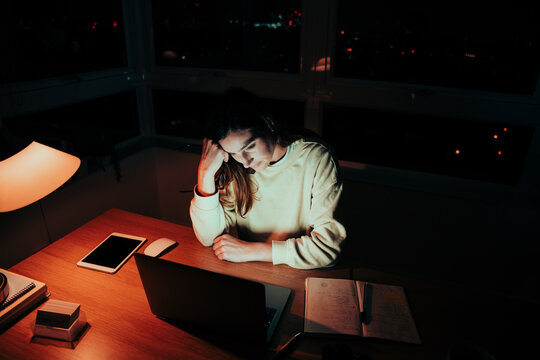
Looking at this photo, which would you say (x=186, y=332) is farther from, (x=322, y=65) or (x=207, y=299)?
(x=322, y=65)

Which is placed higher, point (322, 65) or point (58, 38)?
point (58, 38)

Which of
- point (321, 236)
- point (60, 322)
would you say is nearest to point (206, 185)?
point (321, 236)

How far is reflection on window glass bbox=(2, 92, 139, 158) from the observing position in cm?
181

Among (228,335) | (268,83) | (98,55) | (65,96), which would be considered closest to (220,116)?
(228,335)

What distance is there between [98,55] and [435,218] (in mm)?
2241

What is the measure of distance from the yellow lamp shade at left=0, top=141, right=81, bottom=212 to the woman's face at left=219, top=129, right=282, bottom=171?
49cm

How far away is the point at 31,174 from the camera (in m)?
1.00

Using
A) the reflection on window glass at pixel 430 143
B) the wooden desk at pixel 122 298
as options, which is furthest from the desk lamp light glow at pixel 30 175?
the reflection on window glass at pixel 430 143

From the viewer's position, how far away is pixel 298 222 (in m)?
1.41

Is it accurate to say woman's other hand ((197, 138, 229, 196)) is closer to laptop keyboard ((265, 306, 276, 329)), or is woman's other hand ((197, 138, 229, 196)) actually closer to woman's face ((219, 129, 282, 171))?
woman's face ((219, 129, 282, 171))

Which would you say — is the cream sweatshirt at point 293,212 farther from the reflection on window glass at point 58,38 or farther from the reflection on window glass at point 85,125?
the reflection on window glass at point 58,38

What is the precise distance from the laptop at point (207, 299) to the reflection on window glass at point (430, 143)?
135cm

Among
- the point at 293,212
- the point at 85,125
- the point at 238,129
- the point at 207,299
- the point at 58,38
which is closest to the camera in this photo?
the point at 207,299

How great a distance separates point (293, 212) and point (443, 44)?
118cm
